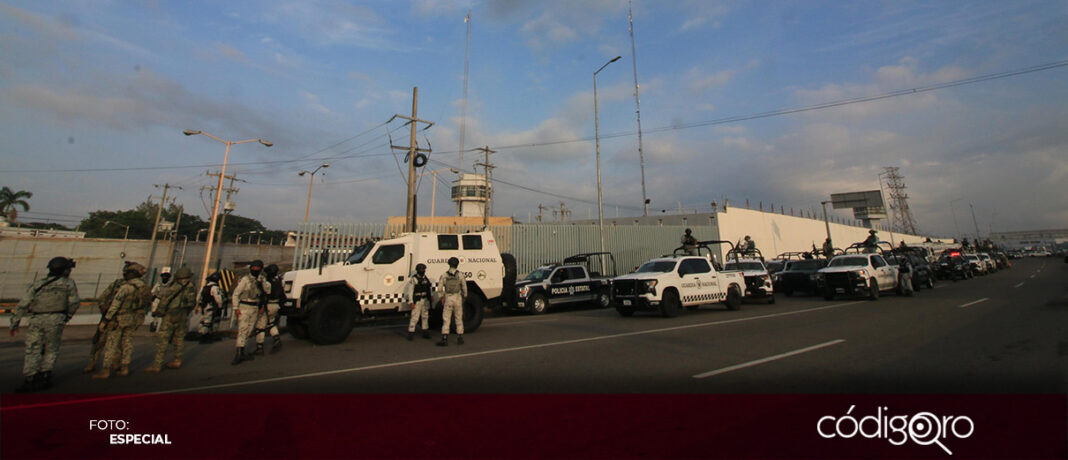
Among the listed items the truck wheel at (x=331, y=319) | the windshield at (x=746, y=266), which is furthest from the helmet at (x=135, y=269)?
the windshield at (x=746, y=266)

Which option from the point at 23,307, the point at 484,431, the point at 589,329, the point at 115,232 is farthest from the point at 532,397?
the point at 115,232

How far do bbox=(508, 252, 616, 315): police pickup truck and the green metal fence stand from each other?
10.0ft

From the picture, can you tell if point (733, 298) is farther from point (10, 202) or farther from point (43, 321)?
point (10, 202)

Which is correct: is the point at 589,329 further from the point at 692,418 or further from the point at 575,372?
the point at 692,418

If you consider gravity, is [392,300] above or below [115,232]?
below

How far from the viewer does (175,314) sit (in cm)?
752

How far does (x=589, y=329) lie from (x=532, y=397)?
239 inches

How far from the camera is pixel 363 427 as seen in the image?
413 centimetres

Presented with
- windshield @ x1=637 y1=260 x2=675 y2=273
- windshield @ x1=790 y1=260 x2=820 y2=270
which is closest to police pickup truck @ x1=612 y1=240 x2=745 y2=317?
windshield @ x1=637 y1=260 x2=675 y2=273

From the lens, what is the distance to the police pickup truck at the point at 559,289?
52.6ft

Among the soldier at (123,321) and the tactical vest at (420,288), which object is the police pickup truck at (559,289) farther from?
the soldier at (123,321)

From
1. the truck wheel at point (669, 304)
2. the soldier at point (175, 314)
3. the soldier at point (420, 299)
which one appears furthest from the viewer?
the truck wheel at point (669, 304)

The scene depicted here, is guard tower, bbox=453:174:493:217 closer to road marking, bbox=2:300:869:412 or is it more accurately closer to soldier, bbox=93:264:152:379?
road marking, bbox=2:300:869:412

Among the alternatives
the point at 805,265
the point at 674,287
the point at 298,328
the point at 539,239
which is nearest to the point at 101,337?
the point at 298,328
